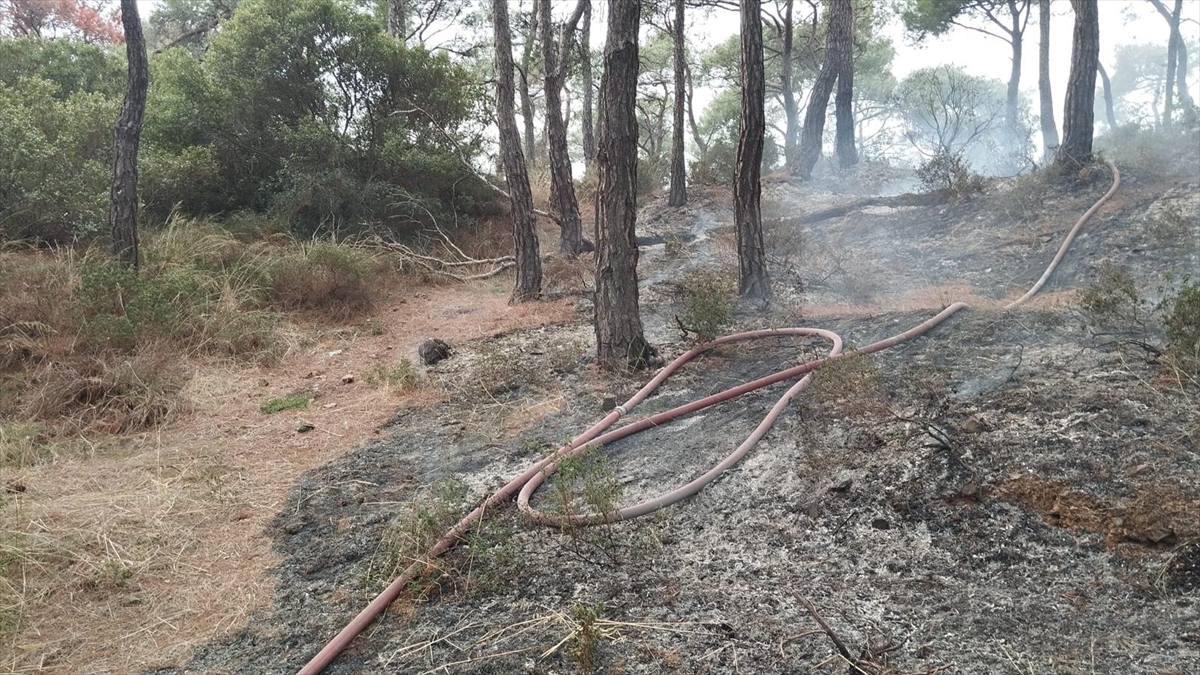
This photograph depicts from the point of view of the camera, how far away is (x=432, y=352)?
611cm

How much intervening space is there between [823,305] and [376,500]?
15.0 feet

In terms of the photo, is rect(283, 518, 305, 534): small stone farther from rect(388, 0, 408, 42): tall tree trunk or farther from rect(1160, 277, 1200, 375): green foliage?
rect(388, 0, 408, 42): tall tree trunk

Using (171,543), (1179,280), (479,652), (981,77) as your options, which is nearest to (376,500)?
(171,543)

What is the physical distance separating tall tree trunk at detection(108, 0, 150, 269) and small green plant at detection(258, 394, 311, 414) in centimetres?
240

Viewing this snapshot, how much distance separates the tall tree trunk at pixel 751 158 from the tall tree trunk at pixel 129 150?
207 inches

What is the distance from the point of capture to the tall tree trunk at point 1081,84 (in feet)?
29.3

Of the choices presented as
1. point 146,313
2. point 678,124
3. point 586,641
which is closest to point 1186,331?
point 586,641

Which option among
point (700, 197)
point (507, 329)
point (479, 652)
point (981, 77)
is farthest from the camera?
point (981, 77)

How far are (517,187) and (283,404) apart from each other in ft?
11.6

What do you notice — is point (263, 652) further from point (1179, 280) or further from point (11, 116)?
point (11, 116)

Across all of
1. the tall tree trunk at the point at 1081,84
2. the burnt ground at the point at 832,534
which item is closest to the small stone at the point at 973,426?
the burnt ground at the point at 832,534

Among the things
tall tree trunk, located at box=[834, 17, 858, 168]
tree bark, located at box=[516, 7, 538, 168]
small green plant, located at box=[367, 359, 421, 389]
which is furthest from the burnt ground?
tree bark, located at box=[516, 7, 538, 168]

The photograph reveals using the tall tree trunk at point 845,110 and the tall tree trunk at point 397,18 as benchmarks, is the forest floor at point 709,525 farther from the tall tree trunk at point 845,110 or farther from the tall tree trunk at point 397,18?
the tall tree trunk at point 397,18

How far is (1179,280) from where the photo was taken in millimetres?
5855
